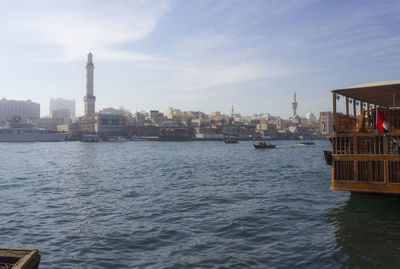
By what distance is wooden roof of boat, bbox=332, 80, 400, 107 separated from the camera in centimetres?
1427

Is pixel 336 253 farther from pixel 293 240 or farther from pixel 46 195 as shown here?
pixel 46 195

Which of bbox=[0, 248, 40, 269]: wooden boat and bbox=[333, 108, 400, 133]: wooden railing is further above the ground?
bbox=[333, 108, 400, 133]: wooden railing

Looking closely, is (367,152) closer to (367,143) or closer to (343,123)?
(367,143)

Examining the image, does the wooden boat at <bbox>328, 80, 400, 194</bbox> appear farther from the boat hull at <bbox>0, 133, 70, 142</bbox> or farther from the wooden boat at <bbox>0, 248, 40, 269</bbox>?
the boat hull at <bbox>0, 133, 70, 142</bbox>

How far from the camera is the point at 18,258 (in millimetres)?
6152

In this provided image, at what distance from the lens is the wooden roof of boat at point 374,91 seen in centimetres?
1427

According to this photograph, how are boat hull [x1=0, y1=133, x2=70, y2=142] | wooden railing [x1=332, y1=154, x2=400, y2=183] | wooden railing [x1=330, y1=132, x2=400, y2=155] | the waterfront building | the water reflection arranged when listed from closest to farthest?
the water reflection
wooden railing [x1=332, y1=154, x2=400, y2=183]
wooden railing [x1=330, y1=132, x2=400, y2=155]
boat hull [x1=0, y1=133, x2=70, y2=142]
the waterfront building

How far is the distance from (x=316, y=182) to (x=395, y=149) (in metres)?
9.91

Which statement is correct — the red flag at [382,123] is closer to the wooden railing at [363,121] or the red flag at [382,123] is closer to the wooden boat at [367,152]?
the wooden boat at [367,152]

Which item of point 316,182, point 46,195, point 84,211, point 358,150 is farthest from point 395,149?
point 46,195

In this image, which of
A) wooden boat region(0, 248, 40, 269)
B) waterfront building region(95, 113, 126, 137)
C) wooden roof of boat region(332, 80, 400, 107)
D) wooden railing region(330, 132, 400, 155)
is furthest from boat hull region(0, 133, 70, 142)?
wooden boat region(0, 248, 40, 269)

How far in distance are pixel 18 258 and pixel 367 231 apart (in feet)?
38.2

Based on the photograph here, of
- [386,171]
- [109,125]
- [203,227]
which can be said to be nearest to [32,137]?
[109,125]

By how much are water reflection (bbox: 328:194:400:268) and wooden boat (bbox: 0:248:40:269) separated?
823 centimetres
